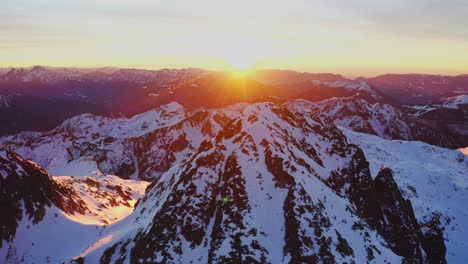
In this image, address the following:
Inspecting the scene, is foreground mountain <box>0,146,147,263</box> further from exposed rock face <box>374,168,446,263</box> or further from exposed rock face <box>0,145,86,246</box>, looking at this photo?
exposed rock face <box>374,168,446,263</box>

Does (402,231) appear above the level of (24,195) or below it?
below

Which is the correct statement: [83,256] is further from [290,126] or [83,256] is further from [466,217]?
[466,217]

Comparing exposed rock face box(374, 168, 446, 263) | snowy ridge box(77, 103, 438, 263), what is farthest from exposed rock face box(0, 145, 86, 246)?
exposed rock face box(374, 168, 446, 263)

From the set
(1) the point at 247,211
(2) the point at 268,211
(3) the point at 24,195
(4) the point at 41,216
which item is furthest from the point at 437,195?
(3) the point at 24,195

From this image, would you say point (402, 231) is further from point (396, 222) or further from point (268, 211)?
point (268, 211)

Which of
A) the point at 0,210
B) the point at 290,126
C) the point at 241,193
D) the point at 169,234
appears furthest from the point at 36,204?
the point at 290,126

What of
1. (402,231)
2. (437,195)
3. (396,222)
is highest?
(396,222)

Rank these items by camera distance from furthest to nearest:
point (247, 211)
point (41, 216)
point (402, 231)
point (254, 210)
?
1. point (41, 216)
2. point (402, 231)
3. point (254, 210)
4. point (247, 211)

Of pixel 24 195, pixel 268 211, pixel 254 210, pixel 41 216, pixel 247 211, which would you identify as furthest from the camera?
pixel 24 195

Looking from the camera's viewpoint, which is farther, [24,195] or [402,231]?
[24,195]
